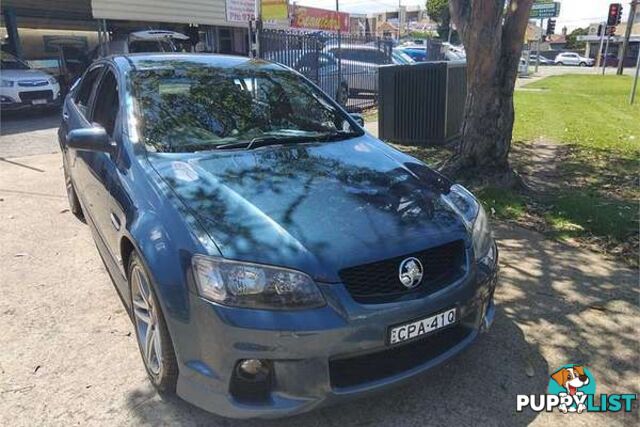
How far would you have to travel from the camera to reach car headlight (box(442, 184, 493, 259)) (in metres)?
2.84

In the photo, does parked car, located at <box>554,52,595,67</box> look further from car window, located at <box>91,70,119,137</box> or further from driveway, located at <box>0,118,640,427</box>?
car window, located at <box>91,70,119,137</box>

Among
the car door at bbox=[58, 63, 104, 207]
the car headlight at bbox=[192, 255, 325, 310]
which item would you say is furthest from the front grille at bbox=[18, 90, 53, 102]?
the car headlight at bbox=[192, 255, 325, 310]

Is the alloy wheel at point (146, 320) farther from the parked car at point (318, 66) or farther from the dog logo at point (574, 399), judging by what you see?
the parked car at point (318, 66)

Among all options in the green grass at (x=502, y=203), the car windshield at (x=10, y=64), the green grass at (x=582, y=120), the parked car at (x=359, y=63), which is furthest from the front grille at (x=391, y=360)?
the car windshield at (x=10, y=64)

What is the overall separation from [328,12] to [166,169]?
122ft

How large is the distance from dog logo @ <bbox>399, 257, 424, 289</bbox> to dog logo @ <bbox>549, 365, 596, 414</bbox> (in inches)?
41.4

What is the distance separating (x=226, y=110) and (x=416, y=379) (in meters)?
2.15

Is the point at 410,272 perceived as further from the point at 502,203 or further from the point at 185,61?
the point at 502,203

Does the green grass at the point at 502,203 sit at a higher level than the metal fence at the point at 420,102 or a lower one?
lower

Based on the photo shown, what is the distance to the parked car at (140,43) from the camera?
16.5m

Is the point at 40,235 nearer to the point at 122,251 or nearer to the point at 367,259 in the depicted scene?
the point at 122,251

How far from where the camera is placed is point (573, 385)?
2902mm

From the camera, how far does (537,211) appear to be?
567 cm

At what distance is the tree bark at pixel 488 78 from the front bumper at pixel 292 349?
169 inches
